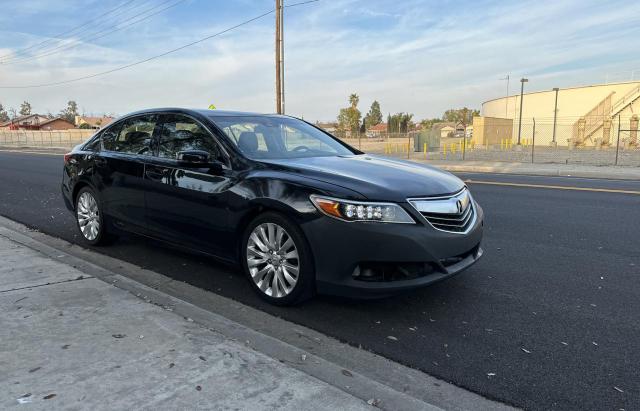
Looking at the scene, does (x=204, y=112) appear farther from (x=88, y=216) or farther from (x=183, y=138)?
(x=88, y=216)

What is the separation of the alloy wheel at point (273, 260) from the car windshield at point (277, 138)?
28.7 inches

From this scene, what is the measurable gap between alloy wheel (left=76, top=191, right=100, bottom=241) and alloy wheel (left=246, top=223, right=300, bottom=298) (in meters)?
2.51

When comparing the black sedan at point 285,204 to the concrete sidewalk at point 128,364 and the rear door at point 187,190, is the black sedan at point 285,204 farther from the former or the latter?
the concrete sidewalk at point 128,364

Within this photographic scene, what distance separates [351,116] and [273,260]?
80.7 metres

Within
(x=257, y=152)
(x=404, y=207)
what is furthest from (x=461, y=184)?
(x=257, y=152)

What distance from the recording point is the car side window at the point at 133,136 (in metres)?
5.07

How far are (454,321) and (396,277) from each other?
62 cm

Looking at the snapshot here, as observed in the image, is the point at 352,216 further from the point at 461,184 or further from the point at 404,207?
the point at 461,184

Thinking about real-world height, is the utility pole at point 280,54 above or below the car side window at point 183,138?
above

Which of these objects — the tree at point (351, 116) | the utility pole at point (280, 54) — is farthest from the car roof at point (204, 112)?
the tree at point (351, 116)

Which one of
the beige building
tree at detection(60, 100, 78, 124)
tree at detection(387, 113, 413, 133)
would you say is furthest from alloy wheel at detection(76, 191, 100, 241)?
tree at detection(60, 100, 78, 124)

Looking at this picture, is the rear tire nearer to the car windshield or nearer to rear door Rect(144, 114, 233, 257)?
rear door Rect(144, 114, 233, 257)

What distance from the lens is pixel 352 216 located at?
347 cm

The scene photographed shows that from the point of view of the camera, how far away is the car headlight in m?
3.46
